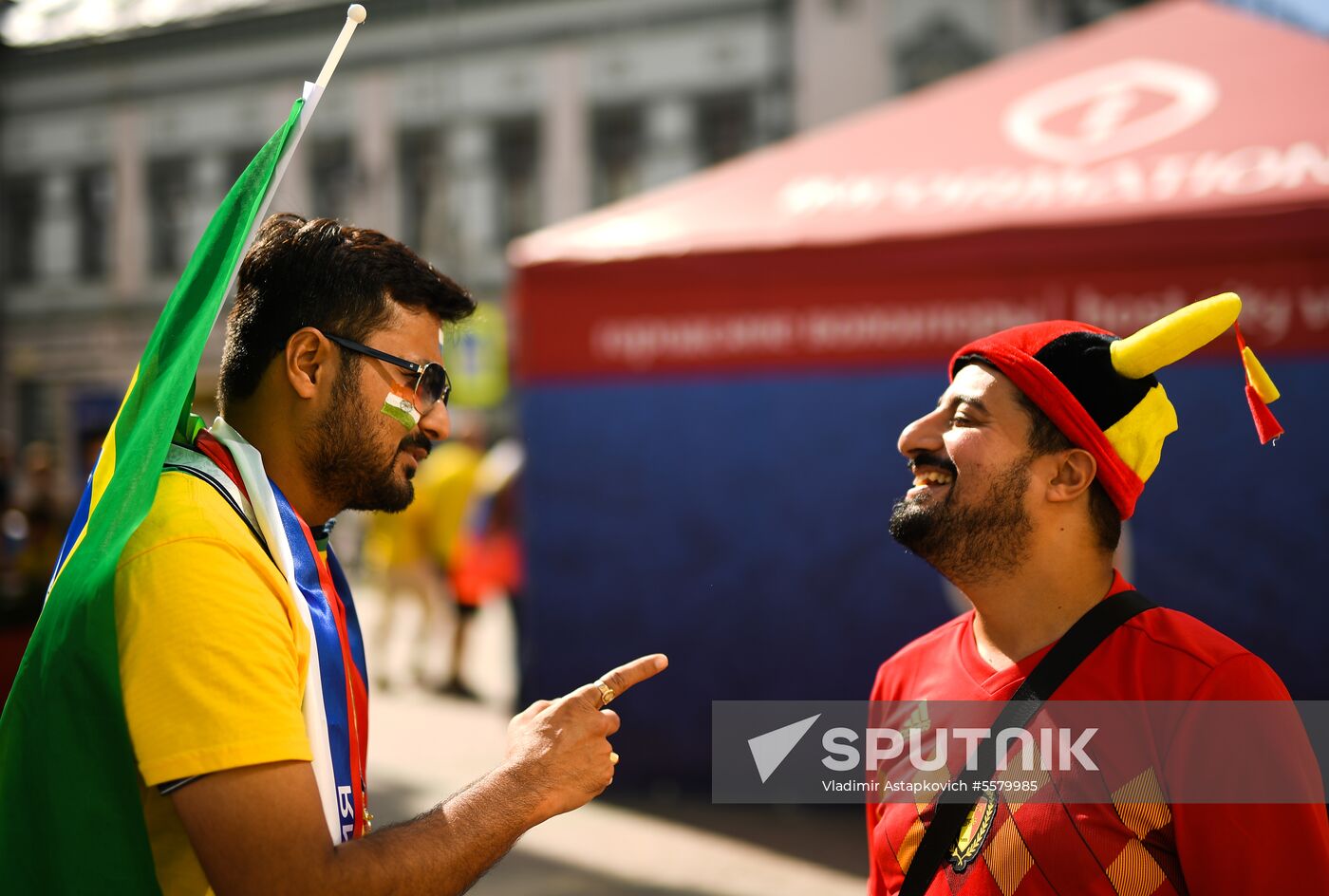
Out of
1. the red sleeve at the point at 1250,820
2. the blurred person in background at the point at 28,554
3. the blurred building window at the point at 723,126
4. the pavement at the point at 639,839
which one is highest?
the blurred building window at the point at 723,126

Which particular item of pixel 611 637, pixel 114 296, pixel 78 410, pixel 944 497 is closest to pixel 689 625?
pixel 611 637

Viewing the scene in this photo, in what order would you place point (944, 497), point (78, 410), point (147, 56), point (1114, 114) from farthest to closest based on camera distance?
1. point (147, 56)
2. point (78, 410)
3. point (1114, 114)
4. point (944, 497)

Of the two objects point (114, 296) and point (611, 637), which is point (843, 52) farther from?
point (611, 637)

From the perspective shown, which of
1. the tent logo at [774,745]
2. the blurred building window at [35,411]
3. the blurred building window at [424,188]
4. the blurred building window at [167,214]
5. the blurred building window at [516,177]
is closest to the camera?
the tent logo at [774,745]

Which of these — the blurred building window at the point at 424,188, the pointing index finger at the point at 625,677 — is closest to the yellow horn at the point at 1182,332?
the pointing index finger at the point at 625,677

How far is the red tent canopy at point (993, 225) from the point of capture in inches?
177

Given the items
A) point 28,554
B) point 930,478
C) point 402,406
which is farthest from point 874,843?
point 28,554

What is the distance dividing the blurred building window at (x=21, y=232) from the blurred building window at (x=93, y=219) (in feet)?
2.98

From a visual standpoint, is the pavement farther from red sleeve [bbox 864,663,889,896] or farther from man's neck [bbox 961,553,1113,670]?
man's neck [bbox 961,553,1113,670]

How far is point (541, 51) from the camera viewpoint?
19656 millimetres

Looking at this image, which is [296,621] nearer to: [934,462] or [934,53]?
[934,462]

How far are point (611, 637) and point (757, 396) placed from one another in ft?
4.15

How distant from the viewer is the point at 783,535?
5180 mm

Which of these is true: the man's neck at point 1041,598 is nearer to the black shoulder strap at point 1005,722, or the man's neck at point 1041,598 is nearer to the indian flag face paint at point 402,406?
the black shoulder strap at point 1005,722
